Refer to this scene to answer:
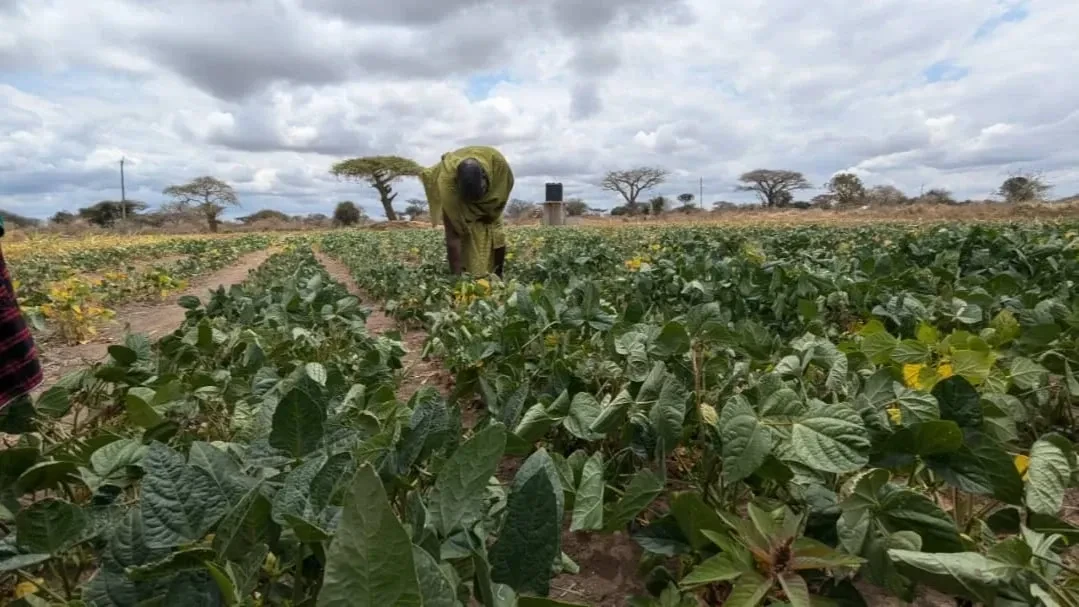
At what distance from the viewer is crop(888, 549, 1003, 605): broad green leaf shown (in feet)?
2.76

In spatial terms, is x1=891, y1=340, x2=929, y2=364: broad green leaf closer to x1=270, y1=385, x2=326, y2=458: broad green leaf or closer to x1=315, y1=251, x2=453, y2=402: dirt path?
x1=315, y1=251, x2=453, y2=402: dirt path

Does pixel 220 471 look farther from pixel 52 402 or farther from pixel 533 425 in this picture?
pixel 52 402

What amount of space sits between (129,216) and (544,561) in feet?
192

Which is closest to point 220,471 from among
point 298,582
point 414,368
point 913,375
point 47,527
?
point 298,582

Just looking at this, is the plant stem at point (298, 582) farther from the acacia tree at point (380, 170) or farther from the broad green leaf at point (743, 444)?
the acacia tree at point (380, 170)

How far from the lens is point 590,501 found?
3.56 feet

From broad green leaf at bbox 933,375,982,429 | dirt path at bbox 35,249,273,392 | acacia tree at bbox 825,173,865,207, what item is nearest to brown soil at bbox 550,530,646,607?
broad green leaf at bbox 933,375,982,429

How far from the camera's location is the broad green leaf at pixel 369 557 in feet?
1.49

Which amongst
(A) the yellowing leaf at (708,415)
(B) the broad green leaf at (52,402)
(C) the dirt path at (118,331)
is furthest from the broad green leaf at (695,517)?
(C) the dirt path at (118,331)

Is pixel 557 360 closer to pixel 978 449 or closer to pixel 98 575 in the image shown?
pixel 978 449

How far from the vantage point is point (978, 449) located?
3.46 feet

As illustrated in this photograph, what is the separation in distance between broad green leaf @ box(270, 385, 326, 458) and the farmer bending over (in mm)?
4971

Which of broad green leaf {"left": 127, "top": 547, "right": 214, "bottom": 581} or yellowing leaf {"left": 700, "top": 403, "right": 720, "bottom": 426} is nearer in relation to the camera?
broad green leaf {"left": 127, "top": 547, "right": 214, "bottom": 581}

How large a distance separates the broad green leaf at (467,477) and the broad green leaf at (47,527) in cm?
55
